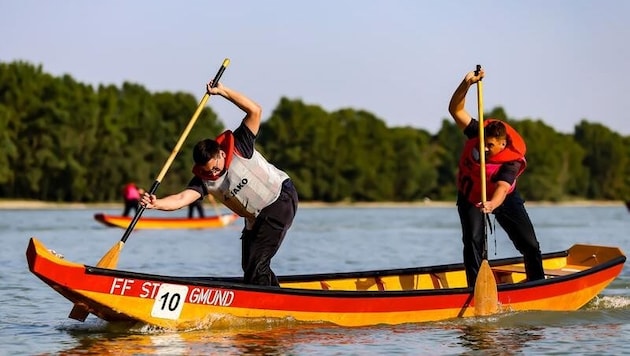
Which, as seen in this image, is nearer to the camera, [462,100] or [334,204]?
[462,100]

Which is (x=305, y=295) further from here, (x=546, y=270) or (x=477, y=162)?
(x=546, y=270)

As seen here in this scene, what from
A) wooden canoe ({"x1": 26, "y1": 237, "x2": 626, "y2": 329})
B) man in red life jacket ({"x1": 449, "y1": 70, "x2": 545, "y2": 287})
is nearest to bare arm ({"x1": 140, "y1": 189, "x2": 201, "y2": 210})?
wooden canoe ({"x1": 26, "y1": 237, "x2": 626, "y2": 329})

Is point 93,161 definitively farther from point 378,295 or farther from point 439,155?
point 378,295

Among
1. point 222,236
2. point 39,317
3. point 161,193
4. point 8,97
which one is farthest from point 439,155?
point 39,317

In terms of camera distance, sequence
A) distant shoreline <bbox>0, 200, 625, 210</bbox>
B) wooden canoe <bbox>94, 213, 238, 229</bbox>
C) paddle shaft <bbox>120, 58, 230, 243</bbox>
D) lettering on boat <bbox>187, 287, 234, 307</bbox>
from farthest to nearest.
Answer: distant shoreline <bbox>0, 200, 625, 210</bbox>
wooden canoe <bbox>94, 213, 238, 229</bbox>
paddle shaft <bbox>120, 58, 230, 243</bbox>
lettering on boat <bbox>187, 287, 234, 307</bbox>

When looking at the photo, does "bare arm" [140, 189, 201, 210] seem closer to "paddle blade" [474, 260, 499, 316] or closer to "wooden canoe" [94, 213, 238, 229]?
"paddle blade" [474, 260, 499, 316]

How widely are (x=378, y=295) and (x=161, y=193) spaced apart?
69173 mm

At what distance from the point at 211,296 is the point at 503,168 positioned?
3496 millimetres

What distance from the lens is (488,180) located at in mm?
12750

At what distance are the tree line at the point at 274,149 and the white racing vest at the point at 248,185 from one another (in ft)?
210

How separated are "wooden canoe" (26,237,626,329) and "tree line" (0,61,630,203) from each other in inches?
2442

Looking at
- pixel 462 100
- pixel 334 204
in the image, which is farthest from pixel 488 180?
pixel 334 204

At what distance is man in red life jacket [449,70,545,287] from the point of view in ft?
40.9

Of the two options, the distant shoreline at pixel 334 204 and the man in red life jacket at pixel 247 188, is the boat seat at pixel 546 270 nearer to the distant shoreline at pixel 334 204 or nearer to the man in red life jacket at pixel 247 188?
the man in red life jacket at pixel 247 188
